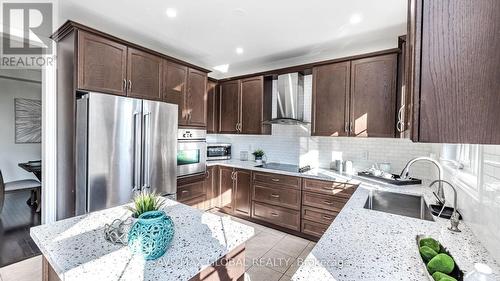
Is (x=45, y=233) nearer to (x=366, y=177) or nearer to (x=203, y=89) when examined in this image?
(x=203, y=89)

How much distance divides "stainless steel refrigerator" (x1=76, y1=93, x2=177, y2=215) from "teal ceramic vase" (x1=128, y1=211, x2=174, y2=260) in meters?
1.03

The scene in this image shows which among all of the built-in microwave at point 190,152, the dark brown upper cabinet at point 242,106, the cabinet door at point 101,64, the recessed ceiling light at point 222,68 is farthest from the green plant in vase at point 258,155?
the cabinet door at point 101,64

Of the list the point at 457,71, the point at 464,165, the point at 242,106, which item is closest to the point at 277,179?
the point at 242,106

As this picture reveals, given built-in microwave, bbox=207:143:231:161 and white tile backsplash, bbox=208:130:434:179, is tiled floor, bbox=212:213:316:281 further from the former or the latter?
built-in microwave, bbox=207:143:231:161

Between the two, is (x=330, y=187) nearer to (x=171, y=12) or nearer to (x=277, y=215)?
(x=277, y=215)

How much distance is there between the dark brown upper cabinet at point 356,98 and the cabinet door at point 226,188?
59.0 inches

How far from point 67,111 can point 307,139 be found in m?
3.08

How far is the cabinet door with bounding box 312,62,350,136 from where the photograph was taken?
286 centimetres

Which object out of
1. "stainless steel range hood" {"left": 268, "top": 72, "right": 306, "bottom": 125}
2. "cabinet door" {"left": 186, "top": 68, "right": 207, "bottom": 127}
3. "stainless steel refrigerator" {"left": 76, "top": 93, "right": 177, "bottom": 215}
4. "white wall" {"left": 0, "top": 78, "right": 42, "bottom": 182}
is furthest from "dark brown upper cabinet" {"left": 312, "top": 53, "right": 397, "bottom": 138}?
"white wall" {"left": 0, "top": 78, "right": 42, "bottom": 182}

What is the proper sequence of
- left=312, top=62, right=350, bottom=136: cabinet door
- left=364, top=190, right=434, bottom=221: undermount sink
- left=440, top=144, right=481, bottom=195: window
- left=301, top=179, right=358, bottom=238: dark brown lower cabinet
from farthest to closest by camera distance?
left=312, top=62, right=350, bottom=136: cabinet door → left=301, top=179, right=358, bottom=238: dark brown lower cabinet → left=364, top=190, right=434, bottom=221: undermount sink → left=440, top=144, right=481, bottom=195: window

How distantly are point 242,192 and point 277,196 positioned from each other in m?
0.60

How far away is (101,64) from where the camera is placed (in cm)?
222

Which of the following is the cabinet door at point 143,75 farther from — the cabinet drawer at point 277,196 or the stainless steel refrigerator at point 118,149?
the cabinet drawer at point 277,196

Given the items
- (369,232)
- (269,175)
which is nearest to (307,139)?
(269,175)
